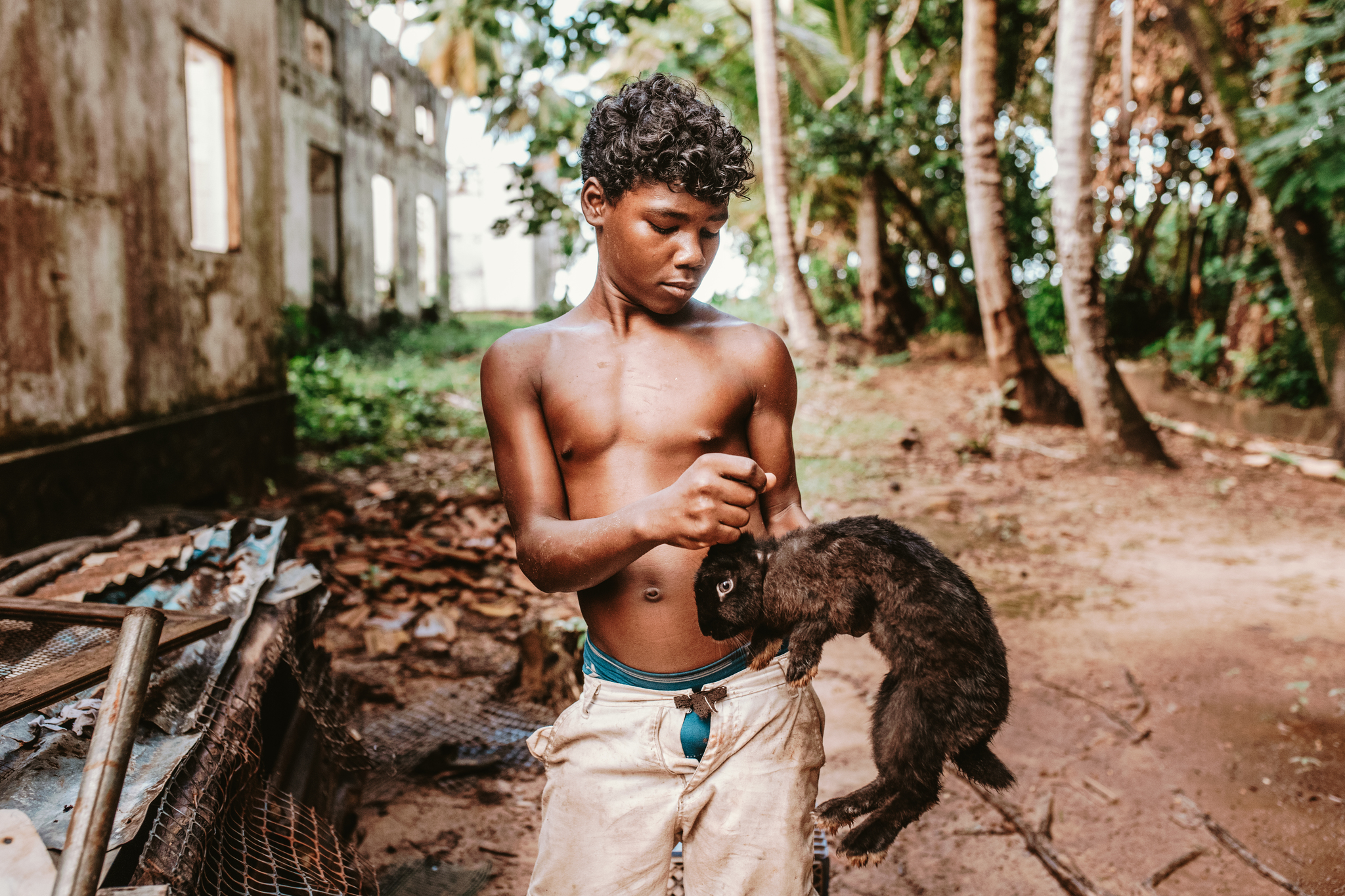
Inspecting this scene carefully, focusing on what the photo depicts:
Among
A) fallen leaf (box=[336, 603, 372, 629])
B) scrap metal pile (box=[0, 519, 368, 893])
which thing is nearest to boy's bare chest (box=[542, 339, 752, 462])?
scrap metal pile (box=[0, 519, 368, 893])

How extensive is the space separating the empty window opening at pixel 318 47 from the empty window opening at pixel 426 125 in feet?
15.3

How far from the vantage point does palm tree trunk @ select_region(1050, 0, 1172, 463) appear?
788 cm

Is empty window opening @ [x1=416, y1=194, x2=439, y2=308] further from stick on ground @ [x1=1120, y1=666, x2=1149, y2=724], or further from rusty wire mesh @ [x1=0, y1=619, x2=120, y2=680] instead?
rusty wire mesh @ [x1=0, y1=619, x2=120, y2=680]

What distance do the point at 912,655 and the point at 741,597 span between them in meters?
0.36

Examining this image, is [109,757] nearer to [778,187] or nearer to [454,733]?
[454,733]

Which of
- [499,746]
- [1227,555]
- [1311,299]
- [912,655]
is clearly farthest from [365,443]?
[1311,299]

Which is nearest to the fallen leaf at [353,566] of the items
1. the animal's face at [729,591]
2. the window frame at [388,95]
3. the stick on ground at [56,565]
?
the stick on ground at [56,565]

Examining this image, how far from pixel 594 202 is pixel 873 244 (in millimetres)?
12262

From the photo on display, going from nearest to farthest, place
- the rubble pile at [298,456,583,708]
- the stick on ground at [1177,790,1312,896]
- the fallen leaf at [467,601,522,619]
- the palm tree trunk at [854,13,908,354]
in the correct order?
the stick on ground at [1177,790,1312,896] < the rubble pile at [298,456,583,708] < the fallen leaf at [467,601,522,619] < the palm tree trunk at [854,13,908,354]

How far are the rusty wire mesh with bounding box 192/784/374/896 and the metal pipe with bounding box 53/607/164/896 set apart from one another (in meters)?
0.53

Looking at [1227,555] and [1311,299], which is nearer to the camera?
[1227,555]

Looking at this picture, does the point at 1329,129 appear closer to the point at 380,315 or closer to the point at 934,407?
the point at 934,407

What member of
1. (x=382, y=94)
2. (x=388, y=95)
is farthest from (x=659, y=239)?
(x=388, y=95)

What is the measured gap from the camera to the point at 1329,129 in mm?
7078
